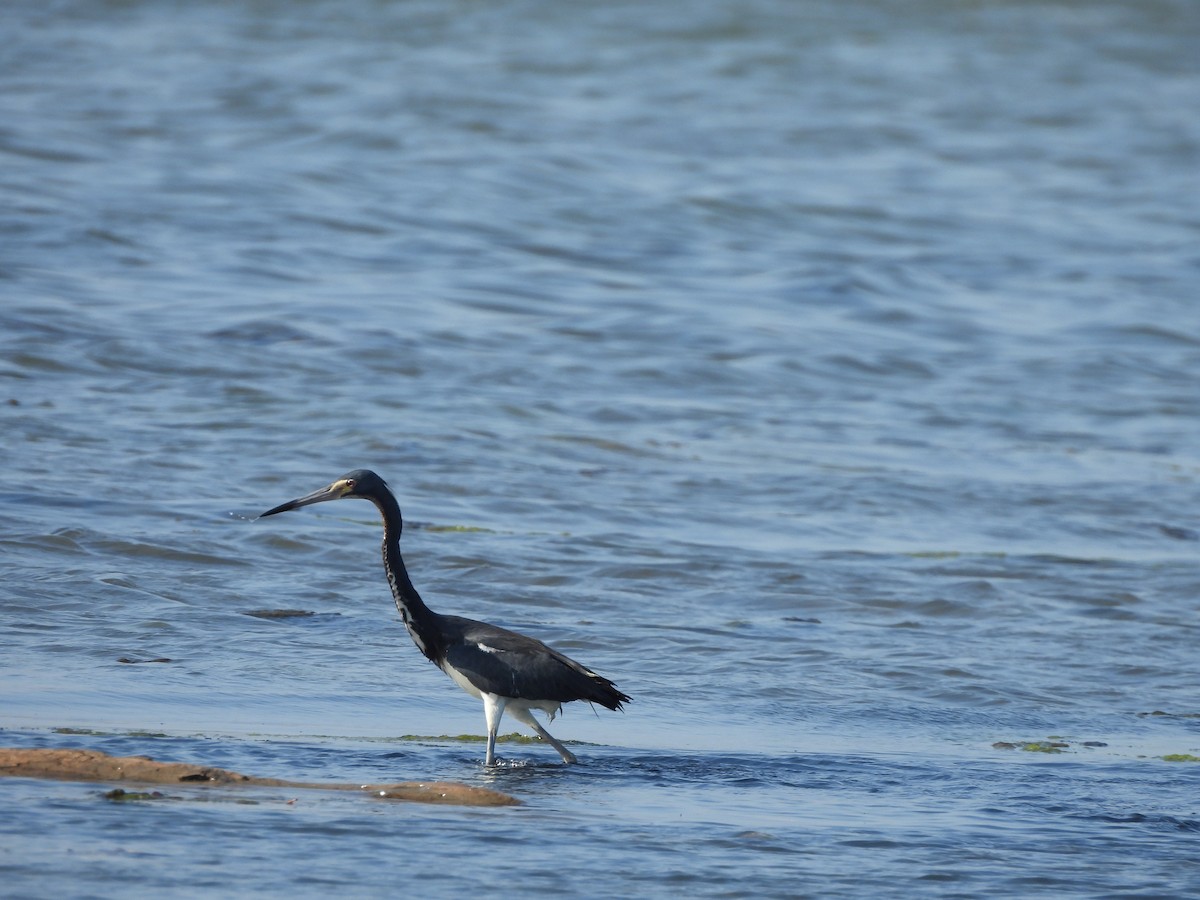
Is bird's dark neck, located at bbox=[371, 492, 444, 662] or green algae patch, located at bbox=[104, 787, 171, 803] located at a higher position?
bird's dark neck, located at bbox=[371, 492, 444, 662]

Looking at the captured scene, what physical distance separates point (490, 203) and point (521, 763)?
A: 56.0ft

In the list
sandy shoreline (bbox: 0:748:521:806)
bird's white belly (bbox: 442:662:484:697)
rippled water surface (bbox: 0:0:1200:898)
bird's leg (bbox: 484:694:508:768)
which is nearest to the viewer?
sandy shoreline (bbox: 0:748:521:806)

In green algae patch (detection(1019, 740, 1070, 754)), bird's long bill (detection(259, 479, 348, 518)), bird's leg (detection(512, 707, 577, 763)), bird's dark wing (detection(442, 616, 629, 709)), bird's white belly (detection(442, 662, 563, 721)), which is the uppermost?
bird's long bill (detection(259, 479, 348, 518))

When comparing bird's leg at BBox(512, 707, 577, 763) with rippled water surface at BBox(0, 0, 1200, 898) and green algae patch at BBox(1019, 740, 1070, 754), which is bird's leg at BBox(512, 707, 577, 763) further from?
green algae patch at BBox(1019, 740, 1070, 754)

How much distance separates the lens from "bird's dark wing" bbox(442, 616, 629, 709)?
291 inches

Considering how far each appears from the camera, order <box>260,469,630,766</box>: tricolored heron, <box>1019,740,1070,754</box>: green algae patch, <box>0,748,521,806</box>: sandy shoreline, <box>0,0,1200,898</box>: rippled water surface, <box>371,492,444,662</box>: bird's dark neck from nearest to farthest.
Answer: <box>0,748,521,806</box>: sandy shoreline, <box>0,0,1200,898</box>: rippled water surface, <box>260,469,630,766</box>: tricolored heron, <box>371,492,444,662</box>: bird's dark neck, <box>1019,740,1070,754</box>: green algae patch

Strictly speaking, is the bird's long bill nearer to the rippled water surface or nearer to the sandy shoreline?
the rippled water surface

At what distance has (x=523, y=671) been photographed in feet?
24.3

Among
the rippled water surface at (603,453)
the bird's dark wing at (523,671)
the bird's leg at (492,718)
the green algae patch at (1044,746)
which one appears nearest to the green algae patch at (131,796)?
the rippled water surface at (603,453)

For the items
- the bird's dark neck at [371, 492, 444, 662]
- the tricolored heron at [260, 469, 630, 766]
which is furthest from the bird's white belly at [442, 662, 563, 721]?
the bird's dark neck at [371, 492, 444, 662]

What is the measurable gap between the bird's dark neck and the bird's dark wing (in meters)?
0.16

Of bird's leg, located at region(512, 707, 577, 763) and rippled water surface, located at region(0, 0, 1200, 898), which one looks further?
bird's leg, located at region(512, 707, 577, 763)

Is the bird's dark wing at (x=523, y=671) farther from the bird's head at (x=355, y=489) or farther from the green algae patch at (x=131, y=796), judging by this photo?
the green algae patch at (x=131, y=796)

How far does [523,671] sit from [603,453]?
6571 mm
